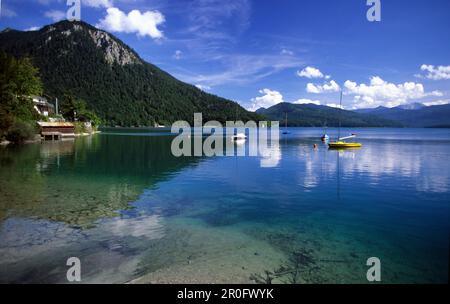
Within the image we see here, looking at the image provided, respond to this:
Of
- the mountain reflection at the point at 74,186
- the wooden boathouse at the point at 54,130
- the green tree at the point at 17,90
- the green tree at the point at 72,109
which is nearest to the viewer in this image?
the mountain reflection at the point at 74,186

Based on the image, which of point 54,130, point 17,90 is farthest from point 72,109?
point 17,90

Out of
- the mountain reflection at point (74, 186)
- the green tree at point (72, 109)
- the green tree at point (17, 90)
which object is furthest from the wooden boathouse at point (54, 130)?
the mountain reflection at point (74, 186)

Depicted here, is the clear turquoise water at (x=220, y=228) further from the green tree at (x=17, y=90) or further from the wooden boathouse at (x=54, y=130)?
the wooden boathouse at (x=54, y=130)

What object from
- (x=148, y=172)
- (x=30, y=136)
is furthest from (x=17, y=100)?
(x=148, y=172)

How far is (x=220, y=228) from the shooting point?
1573 centimetres

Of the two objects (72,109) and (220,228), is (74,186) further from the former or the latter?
(72,109)

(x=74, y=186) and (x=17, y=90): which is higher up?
(x=17, y=90)

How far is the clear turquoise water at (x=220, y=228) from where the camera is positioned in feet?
35.8

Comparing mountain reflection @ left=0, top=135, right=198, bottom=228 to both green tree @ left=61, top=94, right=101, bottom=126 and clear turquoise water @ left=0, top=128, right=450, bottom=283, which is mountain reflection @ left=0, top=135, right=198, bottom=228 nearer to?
clear turquoise water @ left=0, top=128, right=450, bottom=283

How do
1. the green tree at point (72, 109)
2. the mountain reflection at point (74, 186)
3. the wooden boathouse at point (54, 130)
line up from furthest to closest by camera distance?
the green tree at point (72, 109) < the wooden boathouse at point (54, 130) < the mountain reflection at point (74, 186)

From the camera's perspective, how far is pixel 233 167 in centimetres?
4006

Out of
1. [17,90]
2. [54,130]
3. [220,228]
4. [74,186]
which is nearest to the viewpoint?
[220,228]

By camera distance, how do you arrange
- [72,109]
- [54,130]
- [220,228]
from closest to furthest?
[220,228], [54,130], [72,109]
